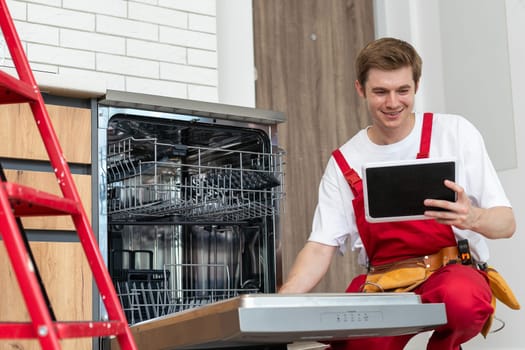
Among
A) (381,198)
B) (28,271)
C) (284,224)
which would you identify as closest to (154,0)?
(284,224)

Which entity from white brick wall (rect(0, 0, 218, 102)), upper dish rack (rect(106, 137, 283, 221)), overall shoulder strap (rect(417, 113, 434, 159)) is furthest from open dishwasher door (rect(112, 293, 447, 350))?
white brick wall (rect(0, 0, 218, 102))

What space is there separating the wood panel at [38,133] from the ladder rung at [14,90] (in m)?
0.40

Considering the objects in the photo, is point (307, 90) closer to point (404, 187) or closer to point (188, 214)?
point (188, 214)

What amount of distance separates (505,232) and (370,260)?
1.33ft

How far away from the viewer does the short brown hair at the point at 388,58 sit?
2.51m

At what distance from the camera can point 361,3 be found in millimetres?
4586

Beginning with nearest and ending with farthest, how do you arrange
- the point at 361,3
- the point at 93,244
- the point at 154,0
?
the point at 93,244
the point at 154,0
the point at 361,3

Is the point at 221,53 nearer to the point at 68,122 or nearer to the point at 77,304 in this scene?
the point at 68,122

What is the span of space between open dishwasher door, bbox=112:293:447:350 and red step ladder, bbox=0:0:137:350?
0.21 meters

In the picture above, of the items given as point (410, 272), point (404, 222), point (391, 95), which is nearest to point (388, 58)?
point (391, 95)

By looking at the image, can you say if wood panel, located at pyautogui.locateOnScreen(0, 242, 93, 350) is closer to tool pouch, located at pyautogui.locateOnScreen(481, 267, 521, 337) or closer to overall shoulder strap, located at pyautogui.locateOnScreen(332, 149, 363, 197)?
overall shoulder strap, located at pyautogui.locateOnScreen(332, 149, 363, 197)

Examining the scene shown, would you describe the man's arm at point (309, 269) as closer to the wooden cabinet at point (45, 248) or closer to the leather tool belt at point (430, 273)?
the leather tool belt at point (430, 273)

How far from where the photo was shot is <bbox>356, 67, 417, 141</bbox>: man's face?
2496mm

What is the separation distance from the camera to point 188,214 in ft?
9.48
